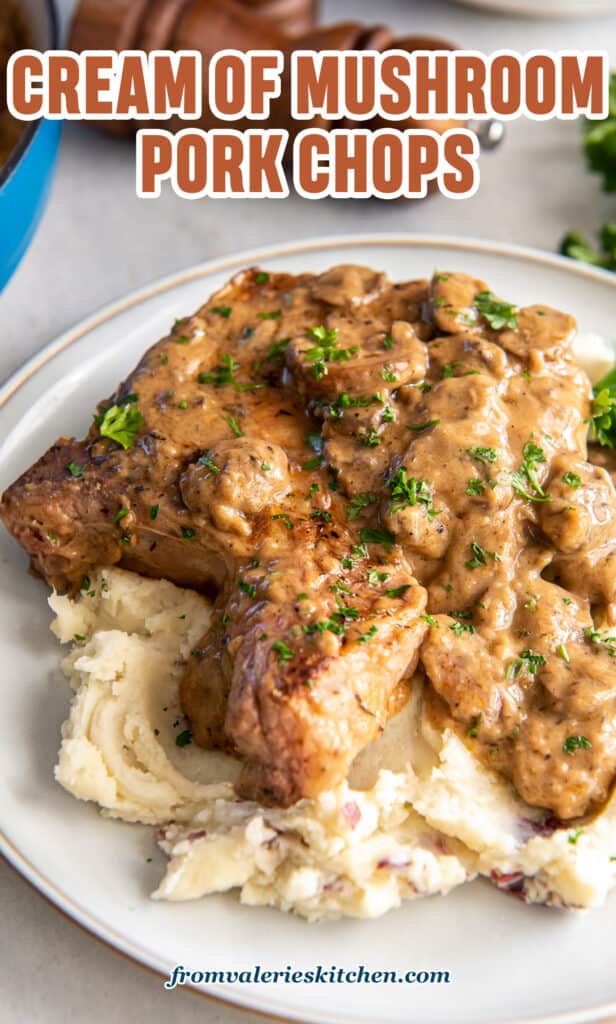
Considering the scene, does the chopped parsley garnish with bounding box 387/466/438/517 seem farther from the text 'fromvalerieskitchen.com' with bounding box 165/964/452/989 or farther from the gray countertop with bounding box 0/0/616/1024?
the gray countertop with bounding box 0/0/616/1024

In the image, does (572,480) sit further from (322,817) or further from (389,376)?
(322,817)

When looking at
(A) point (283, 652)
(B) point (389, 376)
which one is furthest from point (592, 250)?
(A) point (283, 652)

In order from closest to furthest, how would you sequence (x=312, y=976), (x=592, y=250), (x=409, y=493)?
(x=312, y=976)
(x=409, y=493)
(x=592, y=250)

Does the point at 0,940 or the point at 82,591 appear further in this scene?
the point at 82,591

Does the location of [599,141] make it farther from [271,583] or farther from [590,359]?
[271,583]

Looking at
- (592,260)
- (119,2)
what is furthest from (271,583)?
(119,2)

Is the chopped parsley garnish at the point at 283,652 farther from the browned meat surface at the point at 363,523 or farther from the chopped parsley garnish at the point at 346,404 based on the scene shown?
the chopped parsley garnish at the point at 346,404
